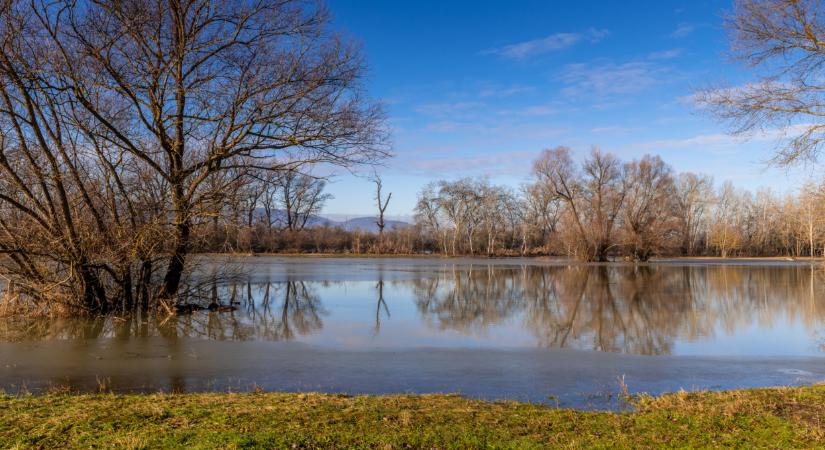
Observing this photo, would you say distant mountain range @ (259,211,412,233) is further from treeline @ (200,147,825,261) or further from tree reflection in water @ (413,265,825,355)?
tree reflection in water @ (413,265,825,355)

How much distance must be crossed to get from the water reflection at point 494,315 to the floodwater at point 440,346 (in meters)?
0.05

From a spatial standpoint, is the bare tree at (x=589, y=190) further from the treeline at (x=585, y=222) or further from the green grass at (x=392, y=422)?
the green grass at (x=392, y=422)

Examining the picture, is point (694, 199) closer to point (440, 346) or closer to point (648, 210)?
point (648, 210)

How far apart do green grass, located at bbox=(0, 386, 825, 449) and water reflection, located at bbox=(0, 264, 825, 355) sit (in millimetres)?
4180

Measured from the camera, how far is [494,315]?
1376 centimetres

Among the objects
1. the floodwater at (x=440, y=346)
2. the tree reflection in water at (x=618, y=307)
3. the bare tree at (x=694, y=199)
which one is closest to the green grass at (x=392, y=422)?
the floodwater at (x=440, y=346)

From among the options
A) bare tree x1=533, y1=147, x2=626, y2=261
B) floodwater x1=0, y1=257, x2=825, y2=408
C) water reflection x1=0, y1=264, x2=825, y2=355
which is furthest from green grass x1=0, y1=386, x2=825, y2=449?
bare tree x1=533, y1=147, x2=626, y2=261

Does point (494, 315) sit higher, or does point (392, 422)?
point (392, 422)

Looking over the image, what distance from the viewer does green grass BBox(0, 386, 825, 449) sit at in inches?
171

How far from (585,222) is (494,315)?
33.7 metres

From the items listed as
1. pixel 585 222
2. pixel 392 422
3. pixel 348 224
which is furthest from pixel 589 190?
pixel 392 422

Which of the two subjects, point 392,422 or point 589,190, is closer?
point 392,422

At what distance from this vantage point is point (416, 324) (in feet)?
40.7

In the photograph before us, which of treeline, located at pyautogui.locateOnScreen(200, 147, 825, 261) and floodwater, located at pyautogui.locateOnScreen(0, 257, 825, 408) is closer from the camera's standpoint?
floodwater, located at pyautogui.locateOnScreen(0, 257, 825, 408)
